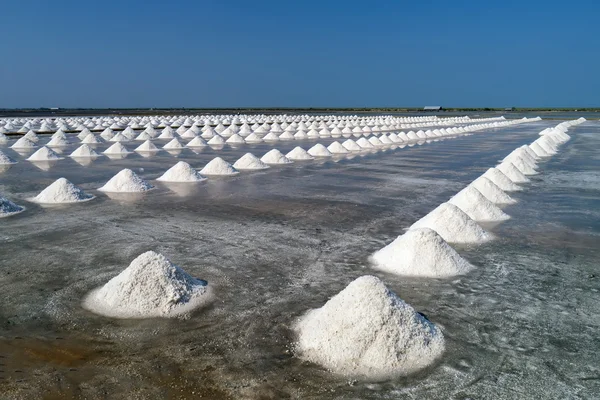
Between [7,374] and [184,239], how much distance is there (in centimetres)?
261

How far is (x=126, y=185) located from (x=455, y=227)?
5.30 metres

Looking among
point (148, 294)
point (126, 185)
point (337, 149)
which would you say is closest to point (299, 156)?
point (337, 149)

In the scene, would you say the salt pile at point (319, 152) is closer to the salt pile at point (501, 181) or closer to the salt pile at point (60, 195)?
the salt pile at point (501, 181)

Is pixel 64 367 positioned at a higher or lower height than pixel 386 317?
lower

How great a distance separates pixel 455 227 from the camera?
4.95 metres

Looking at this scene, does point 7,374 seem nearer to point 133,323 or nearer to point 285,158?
point 133,323

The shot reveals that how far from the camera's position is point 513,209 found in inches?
256

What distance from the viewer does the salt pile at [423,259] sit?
3.92 m

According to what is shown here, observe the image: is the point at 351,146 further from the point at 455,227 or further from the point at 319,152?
the point at 455,227

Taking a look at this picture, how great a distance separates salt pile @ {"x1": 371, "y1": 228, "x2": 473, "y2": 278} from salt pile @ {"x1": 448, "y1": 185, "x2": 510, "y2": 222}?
191 cm

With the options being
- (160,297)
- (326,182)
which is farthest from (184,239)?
(326,182)

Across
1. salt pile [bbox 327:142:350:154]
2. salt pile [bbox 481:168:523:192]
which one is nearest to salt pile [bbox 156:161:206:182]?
salt pile [bbox 481:168:523:192]

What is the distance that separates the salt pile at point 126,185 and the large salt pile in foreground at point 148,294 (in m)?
4.47

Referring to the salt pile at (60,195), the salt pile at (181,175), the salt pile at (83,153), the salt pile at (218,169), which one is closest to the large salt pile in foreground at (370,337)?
the salt pile at (60,195)
